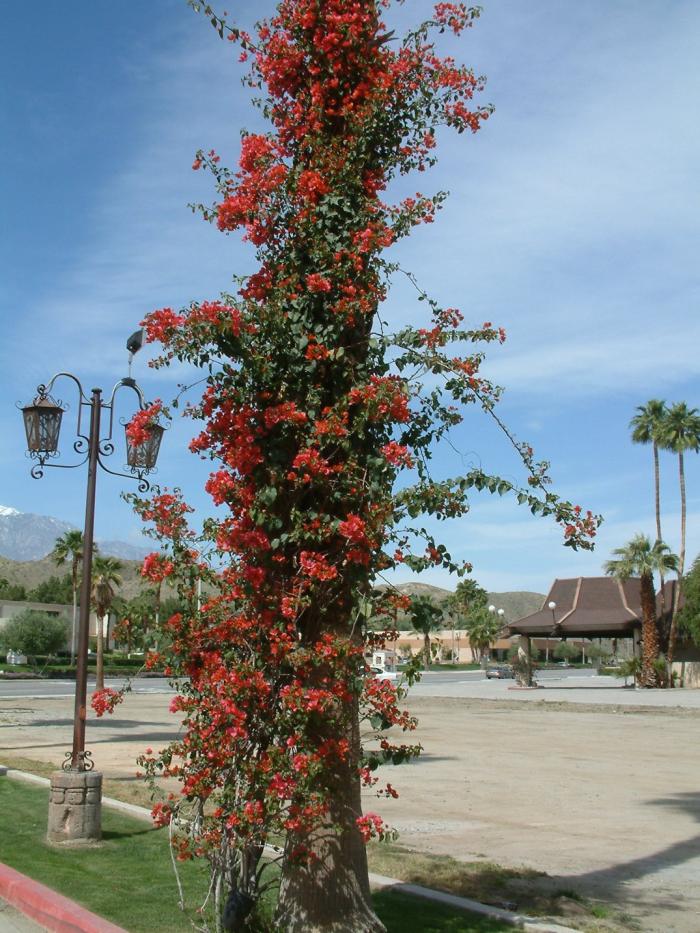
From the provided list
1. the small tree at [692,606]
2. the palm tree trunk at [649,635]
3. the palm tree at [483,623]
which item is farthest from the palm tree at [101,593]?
the palm tree at [483,623]

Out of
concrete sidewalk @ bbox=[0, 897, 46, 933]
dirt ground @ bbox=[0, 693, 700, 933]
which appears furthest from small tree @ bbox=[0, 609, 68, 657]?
concrete sidewalk @ bbox=[0, 897, 46, 933]

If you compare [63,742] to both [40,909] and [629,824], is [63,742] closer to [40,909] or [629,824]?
[629,824]

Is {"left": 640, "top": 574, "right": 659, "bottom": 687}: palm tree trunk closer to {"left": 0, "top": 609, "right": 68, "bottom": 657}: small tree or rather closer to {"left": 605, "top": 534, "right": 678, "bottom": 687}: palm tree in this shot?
{"left": 605, "top": 534, "right": 678, "bottom": 687}: palm tree

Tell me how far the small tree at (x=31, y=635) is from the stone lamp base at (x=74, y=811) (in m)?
71.4

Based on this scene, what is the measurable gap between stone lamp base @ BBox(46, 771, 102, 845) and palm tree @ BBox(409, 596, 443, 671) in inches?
217

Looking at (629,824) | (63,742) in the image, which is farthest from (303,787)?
(63,742)

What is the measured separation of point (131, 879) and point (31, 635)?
241ft

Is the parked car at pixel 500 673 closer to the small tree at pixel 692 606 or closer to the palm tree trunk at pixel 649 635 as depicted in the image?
the palm tree trunk at pixel 649 635

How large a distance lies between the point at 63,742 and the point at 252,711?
17.8 meters

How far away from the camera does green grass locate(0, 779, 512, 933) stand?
6.81m

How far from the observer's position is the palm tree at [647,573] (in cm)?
5159

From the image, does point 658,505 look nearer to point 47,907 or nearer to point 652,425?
point 652,425

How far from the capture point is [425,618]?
562 cm

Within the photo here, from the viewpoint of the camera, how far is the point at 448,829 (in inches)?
446
